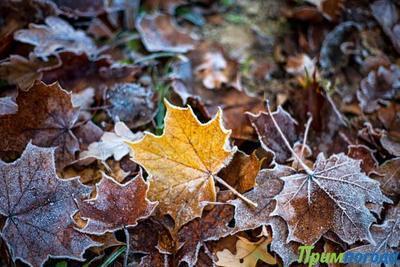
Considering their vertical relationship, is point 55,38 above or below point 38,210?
above

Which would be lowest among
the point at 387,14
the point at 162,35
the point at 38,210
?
the point at 38,210

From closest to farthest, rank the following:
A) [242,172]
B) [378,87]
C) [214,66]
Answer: [242,172] → [378,87] → [214,66]

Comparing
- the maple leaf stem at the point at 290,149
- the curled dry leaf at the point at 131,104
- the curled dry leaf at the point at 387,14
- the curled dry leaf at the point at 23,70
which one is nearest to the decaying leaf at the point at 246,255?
the maple leaf stem at the point at 290,149

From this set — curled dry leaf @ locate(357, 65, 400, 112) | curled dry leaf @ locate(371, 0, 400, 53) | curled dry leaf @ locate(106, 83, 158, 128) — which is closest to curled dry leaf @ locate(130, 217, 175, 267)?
curled dry leaf @ locate(106, 83, 158, 128)

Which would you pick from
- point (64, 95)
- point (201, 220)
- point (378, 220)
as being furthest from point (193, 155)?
point (378, 220)

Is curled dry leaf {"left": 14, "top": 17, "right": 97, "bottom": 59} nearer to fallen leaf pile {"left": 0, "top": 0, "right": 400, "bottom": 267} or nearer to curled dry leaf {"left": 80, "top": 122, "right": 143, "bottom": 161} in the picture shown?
fallen leaf pile {"left": 0, "top": 0, "right": 400, "bottom": 267}

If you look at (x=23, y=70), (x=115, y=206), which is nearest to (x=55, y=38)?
(x=23, y=70)

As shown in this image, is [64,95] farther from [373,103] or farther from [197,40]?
[373,103]

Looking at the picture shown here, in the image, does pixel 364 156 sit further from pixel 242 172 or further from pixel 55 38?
pixel 55 38
